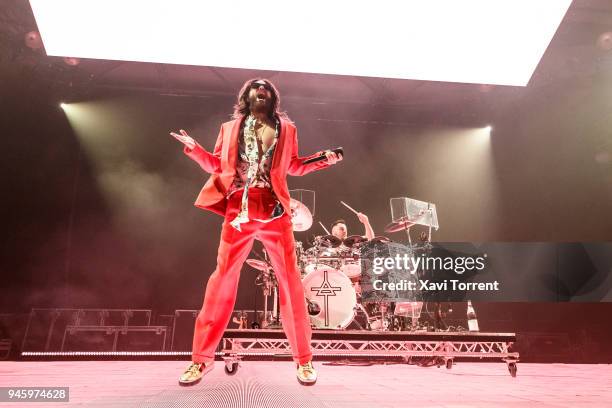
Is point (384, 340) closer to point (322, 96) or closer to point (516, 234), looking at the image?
point (516, 234)

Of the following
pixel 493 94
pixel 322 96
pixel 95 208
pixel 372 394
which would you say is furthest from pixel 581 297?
pixel 95 208

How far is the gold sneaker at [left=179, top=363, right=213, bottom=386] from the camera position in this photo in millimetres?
2188

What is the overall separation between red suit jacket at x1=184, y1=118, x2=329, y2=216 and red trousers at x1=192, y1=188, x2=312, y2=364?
7cm

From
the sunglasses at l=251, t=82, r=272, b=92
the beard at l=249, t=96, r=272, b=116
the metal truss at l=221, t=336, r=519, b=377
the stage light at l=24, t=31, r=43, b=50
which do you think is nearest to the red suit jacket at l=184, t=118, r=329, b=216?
the beard at l=249, t=96, r=272, b=116

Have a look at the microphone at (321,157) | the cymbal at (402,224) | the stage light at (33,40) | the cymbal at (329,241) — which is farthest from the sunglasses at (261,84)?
the stage light at (33,40)

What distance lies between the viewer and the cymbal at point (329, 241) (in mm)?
4798

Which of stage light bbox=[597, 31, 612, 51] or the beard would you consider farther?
stage light bbox=[597, 31, 612, 51]

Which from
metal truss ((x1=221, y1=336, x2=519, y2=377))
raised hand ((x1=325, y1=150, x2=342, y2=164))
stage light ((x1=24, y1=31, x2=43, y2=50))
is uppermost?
stage light ((x1=24, y1=31, x2=43, y2=50))

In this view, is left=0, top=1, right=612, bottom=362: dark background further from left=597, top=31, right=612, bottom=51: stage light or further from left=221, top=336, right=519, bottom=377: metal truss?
left=221, top=336, right=519, bottom=377: metal truss

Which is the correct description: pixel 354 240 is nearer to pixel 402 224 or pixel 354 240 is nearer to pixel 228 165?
pixel 402 224

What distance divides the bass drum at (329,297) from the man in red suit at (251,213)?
223 cm

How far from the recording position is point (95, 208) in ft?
22.7

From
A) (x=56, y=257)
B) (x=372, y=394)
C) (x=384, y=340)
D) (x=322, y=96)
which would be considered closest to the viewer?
(x=372, y=394)

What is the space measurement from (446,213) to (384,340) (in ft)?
13.7
